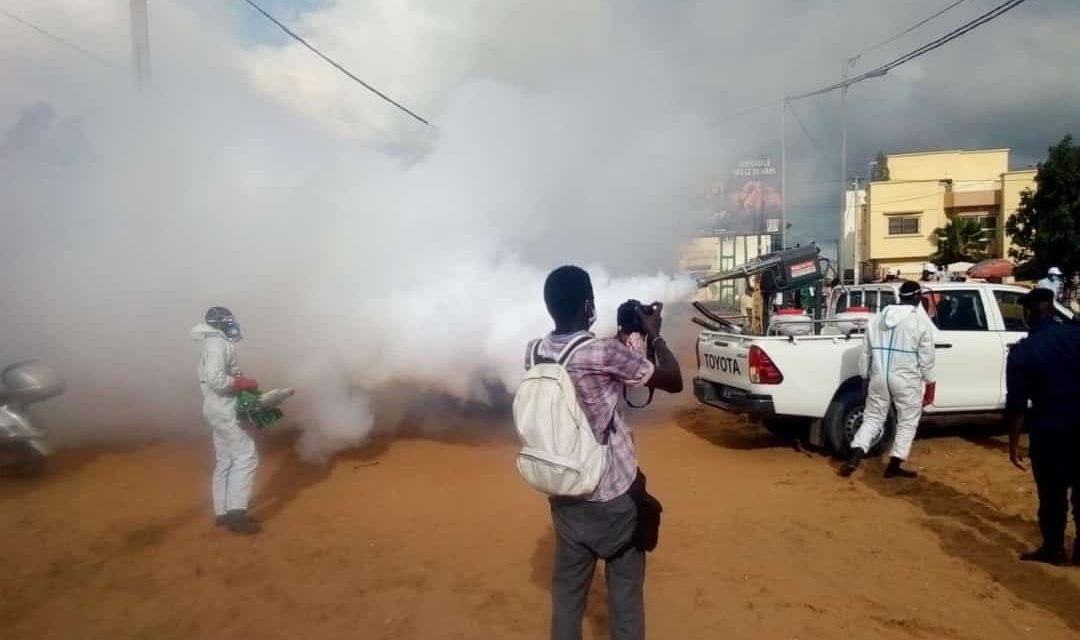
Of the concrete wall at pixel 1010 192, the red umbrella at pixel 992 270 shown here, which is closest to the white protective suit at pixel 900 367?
the red umbrella at pixel 992 270

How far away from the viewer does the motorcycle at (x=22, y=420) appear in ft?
23.5

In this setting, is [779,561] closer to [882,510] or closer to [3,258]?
[882,510]

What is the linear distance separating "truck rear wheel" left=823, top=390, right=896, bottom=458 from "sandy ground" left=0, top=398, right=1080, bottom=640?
0.89 ft

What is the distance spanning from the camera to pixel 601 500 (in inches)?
113

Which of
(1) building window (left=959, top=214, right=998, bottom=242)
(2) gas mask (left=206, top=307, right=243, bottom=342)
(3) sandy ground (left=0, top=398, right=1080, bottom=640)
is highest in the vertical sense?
Result: (1) building window (left=959, top=214, right=998, bottom=242)

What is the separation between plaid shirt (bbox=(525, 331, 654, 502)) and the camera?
288 centimetres

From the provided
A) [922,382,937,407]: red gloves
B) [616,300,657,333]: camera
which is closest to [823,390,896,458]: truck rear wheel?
[922,382,937,407]: red gloves

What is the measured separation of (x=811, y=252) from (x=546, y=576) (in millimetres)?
5677

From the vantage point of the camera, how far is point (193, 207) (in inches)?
319

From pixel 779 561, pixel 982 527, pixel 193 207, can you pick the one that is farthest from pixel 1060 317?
pixel 193 207

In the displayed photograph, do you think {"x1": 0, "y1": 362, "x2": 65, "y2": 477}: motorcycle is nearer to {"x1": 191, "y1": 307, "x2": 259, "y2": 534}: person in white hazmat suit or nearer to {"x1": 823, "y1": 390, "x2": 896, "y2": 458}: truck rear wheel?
{"x1": 191, "y1": 307, "x2": 259, "y2": 534}: person in white hazmat suit

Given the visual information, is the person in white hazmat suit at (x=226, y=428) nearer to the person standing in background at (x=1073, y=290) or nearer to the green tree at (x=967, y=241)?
the person standing in background at (x=1073, y=290)

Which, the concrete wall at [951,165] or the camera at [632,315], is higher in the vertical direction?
the concrete wall at [951,165]

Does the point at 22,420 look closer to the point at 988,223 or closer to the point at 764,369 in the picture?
the point at 764,369
